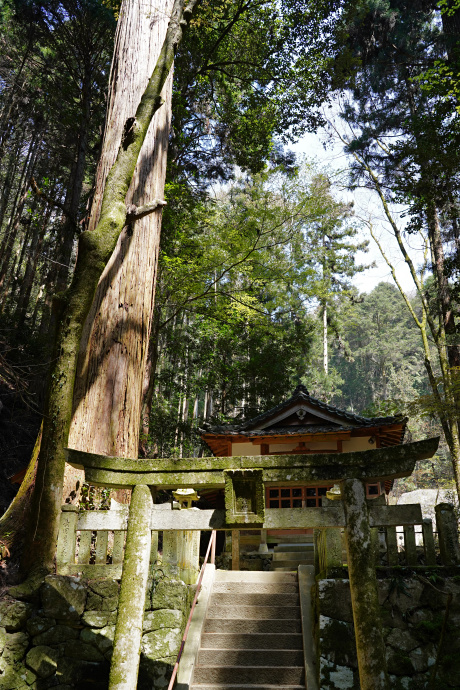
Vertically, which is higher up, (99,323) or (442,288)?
(442,288)

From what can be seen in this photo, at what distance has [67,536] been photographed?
4.87 metres

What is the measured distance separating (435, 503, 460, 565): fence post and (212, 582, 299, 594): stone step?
7.60 feet

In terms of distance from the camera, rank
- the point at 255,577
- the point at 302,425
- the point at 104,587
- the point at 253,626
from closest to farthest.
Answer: the point at 104,587
the point at 253,626
the point at 255,577
the point at 302,425

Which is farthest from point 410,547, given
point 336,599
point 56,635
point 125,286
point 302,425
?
point 302,425

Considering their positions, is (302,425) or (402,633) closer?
(402,633)

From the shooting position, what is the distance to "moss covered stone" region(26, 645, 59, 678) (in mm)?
4348

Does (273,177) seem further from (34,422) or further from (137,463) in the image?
(137,463)

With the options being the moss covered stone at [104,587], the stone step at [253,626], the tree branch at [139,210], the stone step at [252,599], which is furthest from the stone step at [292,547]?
the tree branch at [139,210]

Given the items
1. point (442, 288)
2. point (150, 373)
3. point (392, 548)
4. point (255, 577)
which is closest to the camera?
point (392, 548)

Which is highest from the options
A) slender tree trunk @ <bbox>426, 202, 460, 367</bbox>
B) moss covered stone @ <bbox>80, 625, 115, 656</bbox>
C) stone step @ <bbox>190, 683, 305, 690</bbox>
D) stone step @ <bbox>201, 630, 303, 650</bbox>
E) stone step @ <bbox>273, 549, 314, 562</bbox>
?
slender tree trunk @ <bbox>426, 202, 460, 367</bbox>

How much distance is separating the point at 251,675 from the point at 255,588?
157 centimetres

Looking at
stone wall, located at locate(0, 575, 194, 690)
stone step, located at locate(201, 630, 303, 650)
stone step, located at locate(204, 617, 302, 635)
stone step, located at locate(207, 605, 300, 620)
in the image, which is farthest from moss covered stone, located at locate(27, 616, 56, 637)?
stone step, located at locate(207, 605, 300, 620)

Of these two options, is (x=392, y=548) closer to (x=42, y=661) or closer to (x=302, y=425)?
(x=42, y=661)

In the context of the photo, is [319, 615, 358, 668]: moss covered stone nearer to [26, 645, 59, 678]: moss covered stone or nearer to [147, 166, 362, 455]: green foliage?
[26, 645, 59, 678]: moss covered stone
